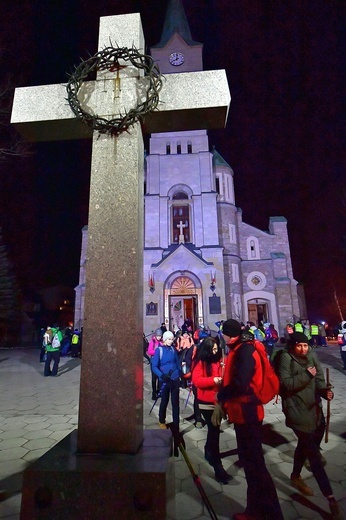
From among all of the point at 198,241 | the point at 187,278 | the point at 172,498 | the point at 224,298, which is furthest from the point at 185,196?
the point at 172,498

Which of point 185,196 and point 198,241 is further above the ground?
point 185,196

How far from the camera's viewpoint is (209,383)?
4168 millimetres

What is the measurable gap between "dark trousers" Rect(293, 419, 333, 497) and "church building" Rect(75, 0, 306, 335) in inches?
745

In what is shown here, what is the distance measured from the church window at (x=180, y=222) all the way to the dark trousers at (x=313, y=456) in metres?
22.2

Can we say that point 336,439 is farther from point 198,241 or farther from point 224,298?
point 198,241

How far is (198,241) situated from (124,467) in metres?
23.2

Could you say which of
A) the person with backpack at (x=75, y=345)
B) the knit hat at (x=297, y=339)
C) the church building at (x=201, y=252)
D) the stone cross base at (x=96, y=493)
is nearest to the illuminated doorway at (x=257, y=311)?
the church building at (x=201, y=252)

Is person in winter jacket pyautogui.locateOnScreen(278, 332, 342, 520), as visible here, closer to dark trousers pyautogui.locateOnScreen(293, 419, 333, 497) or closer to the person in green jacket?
dark trousers pyautogui.locateOnScreen(293, 419, 333, 497)

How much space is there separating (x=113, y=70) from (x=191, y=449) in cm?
518

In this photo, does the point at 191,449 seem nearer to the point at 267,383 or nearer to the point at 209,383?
the point at 209,383

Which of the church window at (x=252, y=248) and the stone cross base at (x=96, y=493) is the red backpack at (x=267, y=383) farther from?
the church window at (x=252, y=248)

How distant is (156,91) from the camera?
112 inches

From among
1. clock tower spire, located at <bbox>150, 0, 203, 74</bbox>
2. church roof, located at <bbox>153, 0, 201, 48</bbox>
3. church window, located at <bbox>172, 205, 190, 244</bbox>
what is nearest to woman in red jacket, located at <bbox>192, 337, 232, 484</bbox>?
church window, located at <bbox>172, 205, 190, 244</bbox>

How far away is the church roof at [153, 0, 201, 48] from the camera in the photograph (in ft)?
99.4
